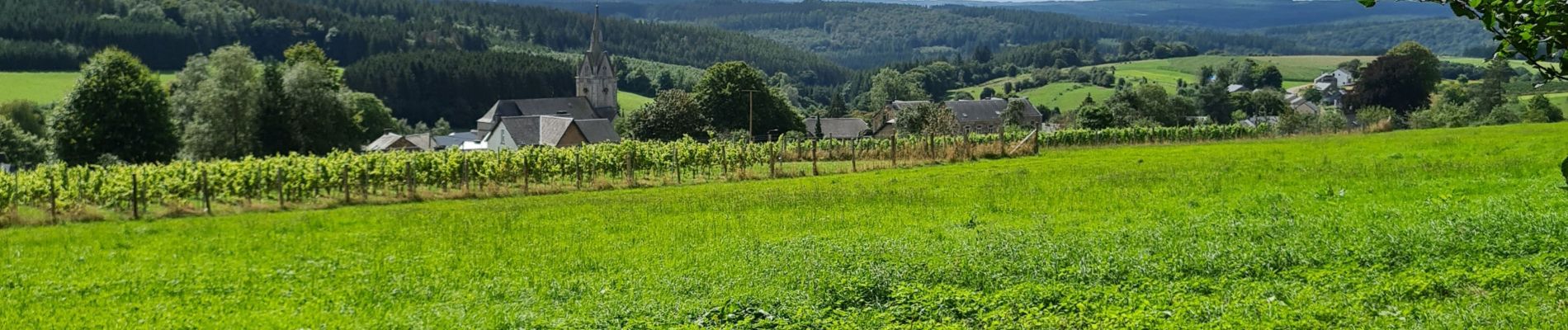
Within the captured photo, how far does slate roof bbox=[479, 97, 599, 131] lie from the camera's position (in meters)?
134

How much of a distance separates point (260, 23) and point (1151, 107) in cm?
16001

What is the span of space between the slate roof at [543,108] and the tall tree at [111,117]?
237 feet

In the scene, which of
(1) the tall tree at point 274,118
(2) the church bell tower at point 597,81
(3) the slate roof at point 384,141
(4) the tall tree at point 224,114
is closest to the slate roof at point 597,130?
(3) the slate roof at point 384,141

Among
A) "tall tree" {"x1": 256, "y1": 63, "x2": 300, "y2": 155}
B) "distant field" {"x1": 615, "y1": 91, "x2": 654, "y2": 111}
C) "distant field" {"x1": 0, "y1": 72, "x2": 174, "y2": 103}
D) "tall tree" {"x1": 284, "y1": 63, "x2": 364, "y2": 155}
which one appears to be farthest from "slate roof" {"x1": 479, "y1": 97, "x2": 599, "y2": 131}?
"tall tree" {"x1": 256, "y1": 63, "x2": 300, "y2": 155}

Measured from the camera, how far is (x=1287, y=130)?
→ 235 feet

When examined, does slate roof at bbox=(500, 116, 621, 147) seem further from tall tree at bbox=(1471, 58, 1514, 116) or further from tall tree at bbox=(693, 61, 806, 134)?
tall tree at bbox=(1471, 58, 1514, 116)

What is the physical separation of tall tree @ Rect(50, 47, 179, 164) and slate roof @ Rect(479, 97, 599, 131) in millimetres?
72198

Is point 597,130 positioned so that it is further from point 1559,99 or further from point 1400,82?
point 1559,99

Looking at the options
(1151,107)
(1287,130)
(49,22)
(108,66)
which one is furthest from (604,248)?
(49,22)

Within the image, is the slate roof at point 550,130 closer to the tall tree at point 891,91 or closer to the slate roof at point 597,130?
the slate roof at point 597,130

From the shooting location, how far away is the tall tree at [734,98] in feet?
289

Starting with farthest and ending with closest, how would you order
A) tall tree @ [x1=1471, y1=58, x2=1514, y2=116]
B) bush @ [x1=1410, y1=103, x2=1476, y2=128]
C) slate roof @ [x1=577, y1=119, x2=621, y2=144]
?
1. tall tree @ [x1=1471, y1=58, x2=1514, y2=116]
2. slate roof @ [x1=577, y1=119, x2=621, y2=144]
3. bush @ [x1=1410, y1=103, x2=1476, y2=128]

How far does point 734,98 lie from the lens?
88375 mm

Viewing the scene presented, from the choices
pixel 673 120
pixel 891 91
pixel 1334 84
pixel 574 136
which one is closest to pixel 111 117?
pixel 574 136
